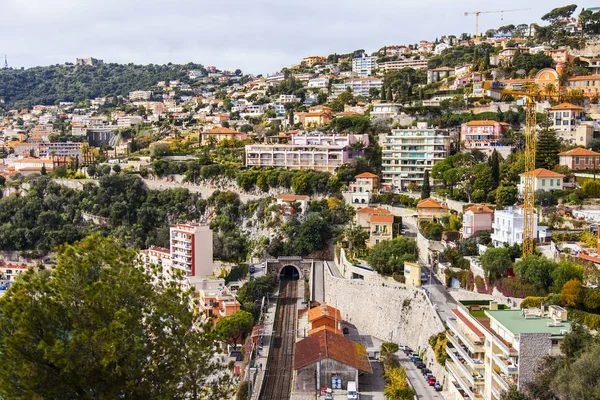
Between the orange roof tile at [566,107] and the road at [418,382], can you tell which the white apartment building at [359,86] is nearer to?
the orange roof tile at [566,107]

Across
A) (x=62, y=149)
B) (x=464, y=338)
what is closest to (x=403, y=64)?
(x=62, y=149)

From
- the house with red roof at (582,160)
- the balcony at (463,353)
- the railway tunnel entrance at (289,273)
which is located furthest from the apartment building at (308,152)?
the balcony at (463,353)

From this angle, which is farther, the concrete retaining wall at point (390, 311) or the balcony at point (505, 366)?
the concrete retaining wall at point (390, 311)

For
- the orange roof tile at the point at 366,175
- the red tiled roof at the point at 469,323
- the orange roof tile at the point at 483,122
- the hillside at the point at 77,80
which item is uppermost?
the hillside at the point at 77,80

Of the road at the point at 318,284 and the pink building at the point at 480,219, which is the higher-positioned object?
the pink building at the point at 480,219

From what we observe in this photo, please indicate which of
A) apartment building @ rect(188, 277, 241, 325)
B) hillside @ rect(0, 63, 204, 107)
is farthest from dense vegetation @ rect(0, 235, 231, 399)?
hillside @ rect(0, 63, 204, 107)

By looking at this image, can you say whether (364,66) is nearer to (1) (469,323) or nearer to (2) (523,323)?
(1) (469,323)

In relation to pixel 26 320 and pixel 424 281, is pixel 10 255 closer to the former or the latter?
pixel 424 281

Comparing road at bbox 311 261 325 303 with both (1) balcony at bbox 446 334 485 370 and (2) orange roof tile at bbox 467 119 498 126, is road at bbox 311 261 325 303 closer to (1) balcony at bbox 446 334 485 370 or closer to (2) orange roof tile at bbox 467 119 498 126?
(2) orange roof tile at bbox 467 119 498 126
